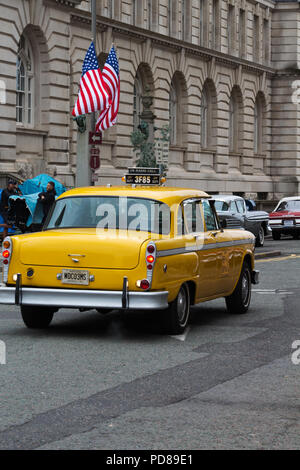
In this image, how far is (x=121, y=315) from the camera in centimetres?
1371

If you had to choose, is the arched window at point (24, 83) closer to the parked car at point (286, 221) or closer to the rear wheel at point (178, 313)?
the parked car at point (286, 221)

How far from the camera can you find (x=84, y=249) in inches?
449

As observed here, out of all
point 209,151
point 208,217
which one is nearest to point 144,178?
point 208,217

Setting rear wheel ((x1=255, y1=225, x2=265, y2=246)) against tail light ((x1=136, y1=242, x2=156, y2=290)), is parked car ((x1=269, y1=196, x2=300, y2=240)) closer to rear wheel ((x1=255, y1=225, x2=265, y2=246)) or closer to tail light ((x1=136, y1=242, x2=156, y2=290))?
rear wheel ((x1=255, y1=225, x2=265, y2=246))

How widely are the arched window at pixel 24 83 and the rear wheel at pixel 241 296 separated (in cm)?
2228

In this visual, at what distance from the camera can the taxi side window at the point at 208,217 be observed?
13.5m

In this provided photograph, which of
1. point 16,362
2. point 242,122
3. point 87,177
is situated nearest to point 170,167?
point 242,122

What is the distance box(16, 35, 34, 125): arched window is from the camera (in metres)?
35.5

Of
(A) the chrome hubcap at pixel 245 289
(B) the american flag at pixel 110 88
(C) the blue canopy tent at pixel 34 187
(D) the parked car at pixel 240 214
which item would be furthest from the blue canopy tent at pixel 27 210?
(A) the chrome hubcap at pixel 245 289

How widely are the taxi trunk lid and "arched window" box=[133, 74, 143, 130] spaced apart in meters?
32.7

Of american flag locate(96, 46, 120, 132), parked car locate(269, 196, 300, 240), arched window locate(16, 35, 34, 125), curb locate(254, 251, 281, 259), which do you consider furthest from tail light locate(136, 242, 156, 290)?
arched window locate(16, 35, 34, 125)

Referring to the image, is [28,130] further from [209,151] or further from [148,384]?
[148,384]

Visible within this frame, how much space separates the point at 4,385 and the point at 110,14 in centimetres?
3399

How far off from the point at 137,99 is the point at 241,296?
1222 inches
